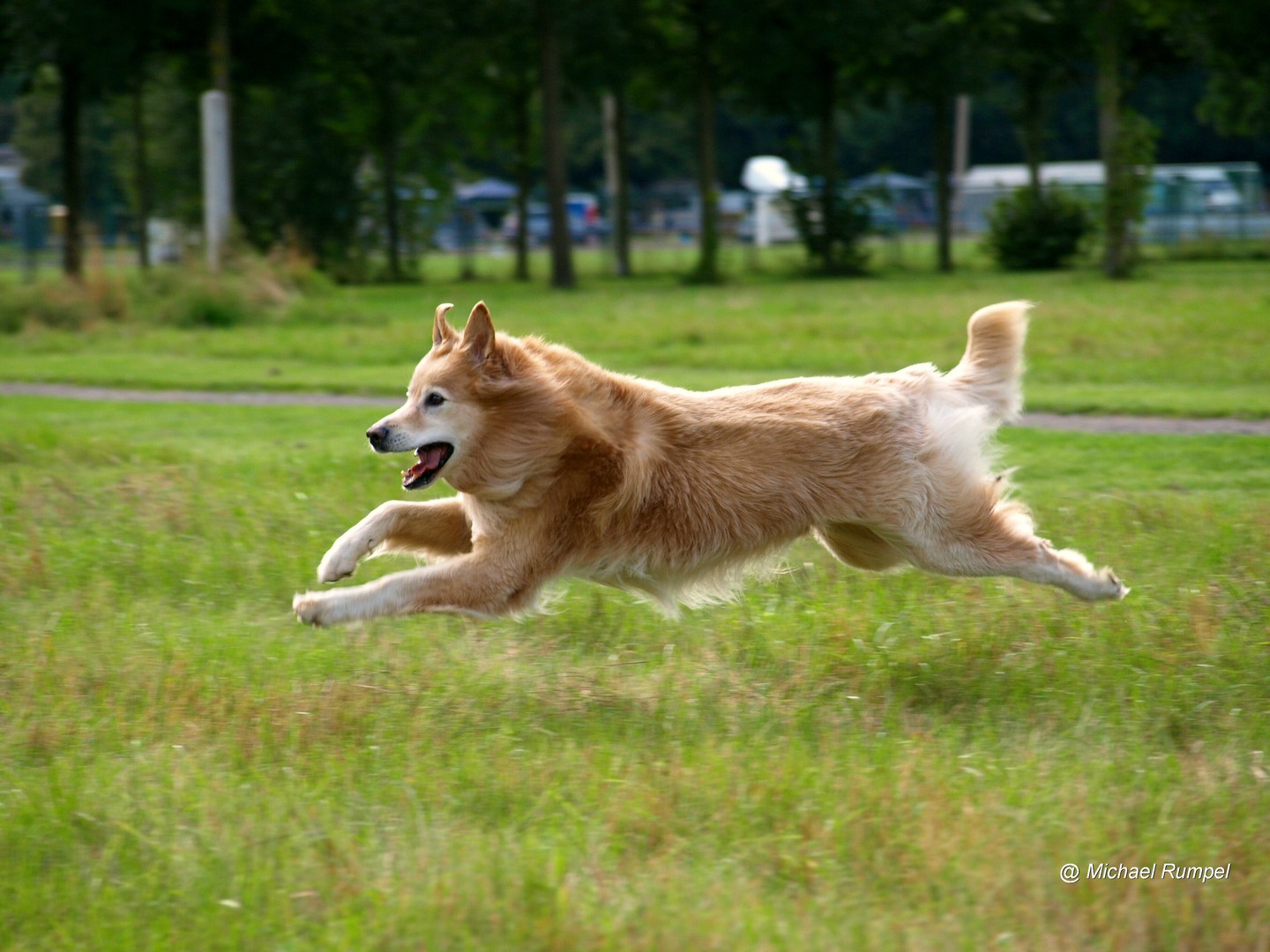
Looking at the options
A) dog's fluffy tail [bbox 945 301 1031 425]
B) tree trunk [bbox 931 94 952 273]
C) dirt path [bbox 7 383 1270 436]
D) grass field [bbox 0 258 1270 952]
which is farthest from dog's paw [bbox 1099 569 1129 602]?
tree trunk [bbox 931 94 952 273]

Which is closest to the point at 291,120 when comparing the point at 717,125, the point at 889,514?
the point at 889,514

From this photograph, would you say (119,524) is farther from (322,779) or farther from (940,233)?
(940,233)

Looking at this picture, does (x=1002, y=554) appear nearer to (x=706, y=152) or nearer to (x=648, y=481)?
(x=648, y=481)

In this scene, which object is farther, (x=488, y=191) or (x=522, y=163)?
(x=488, y=191)

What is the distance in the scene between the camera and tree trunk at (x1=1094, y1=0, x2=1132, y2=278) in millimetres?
28297

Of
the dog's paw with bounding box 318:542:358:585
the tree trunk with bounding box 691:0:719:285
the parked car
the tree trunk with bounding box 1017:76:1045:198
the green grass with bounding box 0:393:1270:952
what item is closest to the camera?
the green grass with bounding box 0:393:1270:952

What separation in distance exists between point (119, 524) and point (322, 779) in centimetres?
411

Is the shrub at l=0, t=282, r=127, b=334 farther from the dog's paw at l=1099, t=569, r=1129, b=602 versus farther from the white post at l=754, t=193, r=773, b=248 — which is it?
the white post at l=754, t=193, r=773, b=248

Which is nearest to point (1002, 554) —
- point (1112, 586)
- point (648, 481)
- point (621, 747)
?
point (1112, 586)

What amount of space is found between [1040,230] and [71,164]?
21.2 metres

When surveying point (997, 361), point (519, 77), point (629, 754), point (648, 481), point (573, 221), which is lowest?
point (629, 754)

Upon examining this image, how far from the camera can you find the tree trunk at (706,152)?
32969 millimetres

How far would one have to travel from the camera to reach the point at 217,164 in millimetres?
25766

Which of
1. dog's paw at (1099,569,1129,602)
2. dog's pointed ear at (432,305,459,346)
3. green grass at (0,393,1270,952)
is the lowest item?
green grass at (0,393,1270,952)
